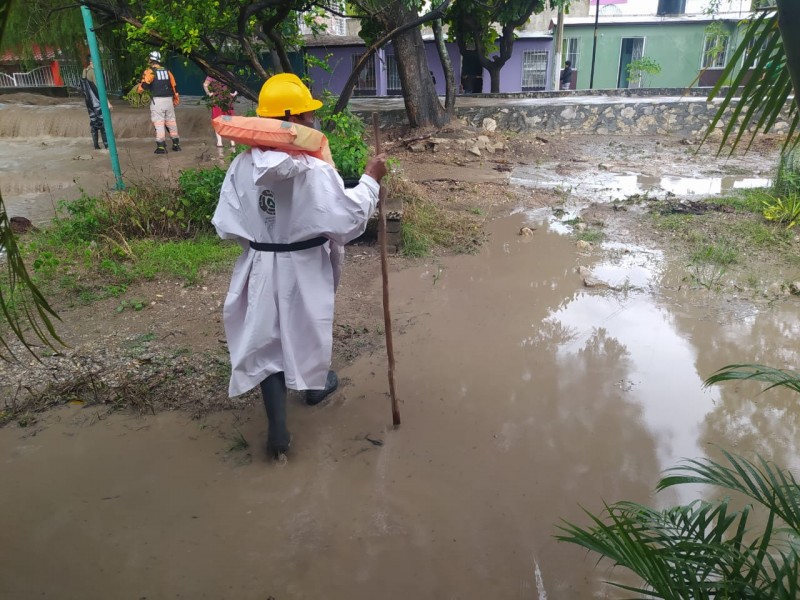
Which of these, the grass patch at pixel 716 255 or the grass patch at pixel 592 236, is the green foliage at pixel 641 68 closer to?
the grass patch at pixel 592 236

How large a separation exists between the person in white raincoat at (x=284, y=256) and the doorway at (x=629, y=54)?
20493mm

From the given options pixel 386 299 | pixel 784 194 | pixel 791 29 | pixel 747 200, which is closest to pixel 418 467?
pixel 386 299

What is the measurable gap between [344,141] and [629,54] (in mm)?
18708

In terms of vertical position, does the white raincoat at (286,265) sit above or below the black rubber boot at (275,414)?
above

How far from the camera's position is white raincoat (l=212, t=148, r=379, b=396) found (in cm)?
268

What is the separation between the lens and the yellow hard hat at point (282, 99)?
272 cm

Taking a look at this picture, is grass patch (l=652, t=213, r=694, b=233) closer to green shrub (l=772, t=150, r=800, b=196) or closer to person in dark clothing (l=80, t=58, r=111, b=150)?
green shrub (l=772, t=150, r=800, b=196)

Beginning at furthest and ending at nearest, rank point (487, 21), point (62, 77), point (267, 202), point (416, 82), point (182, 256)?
1. point (62, 77)
2. point (487, 21)
3. point (416, 82)
4. point (182, 256)
5. point (267, 202)

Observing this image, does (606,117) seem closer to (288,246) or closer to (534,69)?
(534,69)

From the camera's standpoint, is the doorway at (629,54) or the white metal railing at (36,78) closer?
the white metal railing at (36,78)

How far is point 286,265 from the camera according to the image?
2771 mm

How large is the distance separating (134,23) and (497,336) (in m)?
4.44

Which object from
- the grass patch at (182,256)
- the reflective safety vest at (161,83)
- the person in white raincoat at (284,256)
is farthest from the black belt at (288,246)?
the reflective safety vest at (161,83)

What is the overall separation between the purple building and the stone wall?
6015mm
